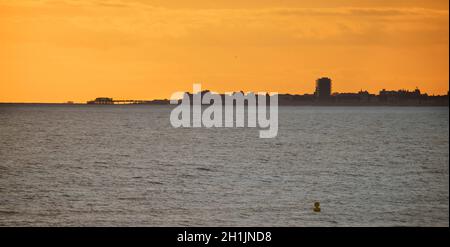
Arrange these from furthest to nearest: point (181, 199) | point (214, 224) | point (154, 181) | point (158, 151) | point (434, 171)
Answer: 1. point (158, 151)
2. point (434, 171)
3. point (154, 181)
4. point (181, 199)
5. point (214, 224)

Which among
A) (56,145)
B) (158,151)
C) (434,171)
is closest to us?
(434,171)

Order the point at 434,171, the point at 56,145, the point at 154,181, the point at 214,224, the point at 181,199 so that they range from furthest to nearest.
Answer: the point at 56,145 < the point at 434,171 < the point at 154,181 < the point at 181,199 < the point at 214,224

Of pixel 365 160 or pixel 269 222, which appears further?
pixel 365 160

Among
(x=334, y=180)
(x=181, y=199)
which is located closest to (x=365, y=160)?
(x=334, y=180)

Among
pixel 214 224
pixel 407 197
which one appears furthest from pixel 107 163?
pixel 214 224

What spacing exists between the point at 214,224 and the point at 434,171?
3670 centimetres

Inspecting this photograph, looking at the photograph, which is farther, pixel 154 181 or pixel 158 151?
pixel 158 151

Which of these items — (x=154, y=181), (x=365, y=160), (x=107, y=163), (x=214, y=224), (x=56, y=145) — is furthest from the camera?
(x=56, y=145)
